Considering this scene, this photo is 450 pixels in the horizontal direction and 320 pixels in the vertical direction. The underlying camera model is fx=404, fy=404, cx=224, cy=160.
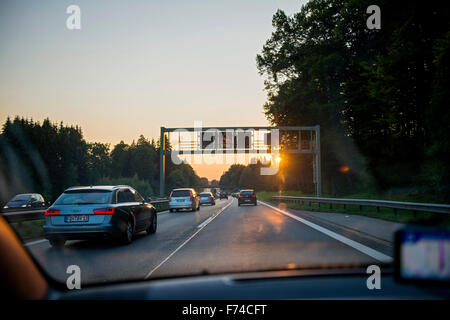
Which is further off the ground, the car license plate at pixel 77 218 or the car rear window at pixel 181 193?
the car license plate at pixel 77 218

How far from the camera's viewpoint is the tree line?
73.6 feet

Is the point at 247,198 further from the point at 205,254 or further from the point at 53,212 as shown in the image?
the point at 205,254

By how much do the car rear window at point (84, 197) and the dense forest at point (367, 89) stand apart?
17074 millimetres

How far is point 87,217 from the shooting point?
9.78 meters

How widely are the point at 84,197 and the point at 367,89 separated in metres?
22.8

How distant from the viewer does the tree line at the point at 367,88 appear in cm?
2244

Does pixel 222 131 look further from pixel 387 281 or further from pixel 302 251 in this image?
pixel 387 281

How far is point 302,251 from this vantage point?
27.3 feet

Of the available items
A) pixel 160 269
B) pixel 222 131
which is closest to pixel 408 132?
pixel 222 131

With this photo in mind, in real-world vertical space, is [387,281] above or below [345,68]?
below

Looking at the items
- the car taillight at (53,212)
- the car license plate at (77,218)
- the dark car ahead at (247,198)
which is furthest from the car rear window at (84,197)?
the dark car ahead at (247,198)

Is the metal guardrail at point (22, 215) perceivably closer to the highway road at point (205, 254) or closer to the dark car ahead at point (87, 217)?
the highway road at point (205, 254)

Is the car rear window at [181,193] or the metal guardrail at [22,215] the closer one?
the metal guardrail at [22,215]
